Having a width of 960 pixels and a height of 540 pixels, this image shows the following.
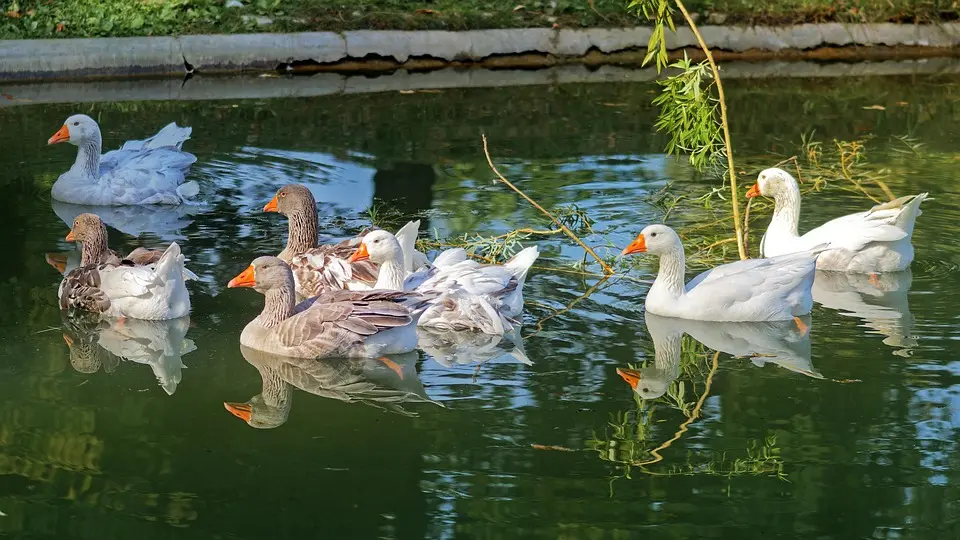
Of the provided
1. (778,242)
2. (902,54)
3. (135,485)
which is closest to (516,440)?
(135,485)

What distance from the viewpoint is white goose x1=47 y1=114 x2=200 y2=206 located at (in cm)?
1174

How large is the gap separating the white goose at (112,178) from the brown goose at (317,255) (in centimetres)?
214

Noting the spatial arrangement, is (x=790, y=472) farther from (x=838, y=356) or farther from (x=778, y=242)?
(x=778, y=242)

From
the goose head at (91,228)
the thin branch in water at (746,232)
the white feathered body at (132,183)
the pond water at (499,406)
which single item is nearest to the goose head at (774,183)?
the thin branch in water at (746,232)

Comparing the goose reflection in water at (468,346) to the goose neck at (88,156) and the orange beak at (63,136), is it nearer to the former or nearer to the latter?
the goose neck at (88,156)

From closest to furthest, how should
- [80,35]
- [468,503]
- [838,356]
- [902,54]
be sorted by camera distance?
[468,503] < [838,356] < [80,35] < [902,54]

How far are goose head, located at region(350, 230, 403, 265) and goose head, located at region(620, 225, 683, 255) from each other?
5.04ft

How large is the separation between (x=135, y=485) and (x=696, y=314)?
395cm

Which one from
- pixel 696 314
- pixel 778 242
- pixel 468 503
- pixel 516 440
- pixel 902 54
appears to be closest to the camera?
pixel 468 503

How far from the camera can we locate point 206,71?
17.0 metres

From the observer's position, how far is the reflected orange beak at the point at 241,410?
23.3ft

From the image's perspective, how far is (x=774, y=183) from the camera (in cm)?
1008

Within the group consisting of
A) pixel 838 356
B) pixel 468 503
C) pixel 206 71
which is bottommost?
pixel 468 503

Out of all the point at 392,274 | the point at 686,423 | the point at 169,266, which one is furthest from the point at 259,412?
the point at 686,423
